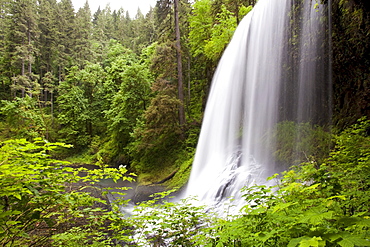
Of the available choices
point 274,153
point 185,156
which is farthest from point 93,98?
point 274,153

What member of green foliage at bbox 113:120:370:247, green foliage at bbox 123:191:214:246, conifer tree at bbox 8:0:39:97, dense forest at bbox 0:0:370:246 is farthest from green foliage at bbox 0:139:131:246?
conifer tree at bbox 8:0:39:97

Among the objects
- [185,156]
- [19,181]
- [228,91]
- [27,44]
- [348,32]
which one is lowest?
[185,156]

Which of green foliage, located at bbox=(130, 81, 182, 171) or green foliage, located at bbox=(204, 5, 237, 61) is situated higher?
green foliage, located at bbox=(204, 5, 237, 61)

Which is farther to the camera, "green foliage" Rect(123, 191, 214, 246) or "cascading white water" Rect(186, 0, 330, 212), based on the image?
"cascading white water" Rect(186, 0, 330, 212)

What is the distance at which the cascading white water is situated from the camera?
785 centimetres

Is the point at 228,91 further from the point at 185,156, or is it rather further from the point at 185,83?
the point at 185,83

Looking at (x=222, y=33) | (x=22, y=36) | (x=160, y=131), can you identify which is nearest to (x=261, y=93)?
(x=222, y=33)

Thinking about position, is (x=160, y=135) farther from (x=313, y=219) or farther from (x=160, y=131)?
(x=313, y=219)

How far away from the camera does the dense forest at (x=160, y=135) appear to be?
216cm

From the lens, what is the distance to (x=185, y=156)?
1289cm

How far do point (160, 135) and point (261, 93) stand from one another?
7.17m

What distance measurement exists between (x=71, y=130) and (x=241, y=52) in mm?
20396

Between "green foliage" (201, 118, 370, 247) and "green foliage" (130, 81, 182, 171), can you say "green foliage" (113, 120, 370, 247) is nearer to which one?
"green foliage" (201, 118, 370, 247)

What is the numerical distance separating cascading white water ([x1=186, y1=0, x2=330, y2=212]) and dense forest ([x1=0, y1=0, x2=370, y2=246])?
0.70m
